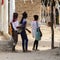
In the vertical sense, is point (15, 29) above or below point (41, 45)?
above

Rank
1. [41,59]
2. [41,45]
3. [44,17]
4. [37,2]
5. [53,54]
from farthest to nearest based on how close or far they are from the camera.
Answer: [44,17], [37,2], [41,45], [53,54], [41,59]

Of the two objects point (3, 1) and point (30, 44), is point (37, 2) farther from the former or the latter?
point (30, 44)

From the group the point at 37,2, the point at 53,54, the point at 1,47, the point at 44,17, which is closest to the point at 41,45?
the point at 1,47

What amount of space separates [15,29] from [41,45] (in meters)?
3.95

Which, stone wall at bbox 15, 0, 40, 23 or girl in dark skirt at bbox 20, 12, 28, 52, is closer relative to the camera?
girl in dark skirt at bbox 20, 12, 28, 52

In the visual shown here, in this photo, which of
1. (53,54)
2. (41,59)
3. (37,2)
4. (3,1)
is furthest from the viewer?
(37,2)

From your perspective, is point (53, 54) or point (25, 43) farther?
point (25, 43)

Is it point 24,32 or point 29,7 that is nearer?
point 24,32

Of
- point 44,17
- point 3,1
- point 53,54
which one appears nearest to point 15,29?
point 53,54

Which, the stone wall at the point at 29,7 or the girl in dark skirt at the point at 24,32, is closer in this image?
the girl in dark skirt at the point at 24,32

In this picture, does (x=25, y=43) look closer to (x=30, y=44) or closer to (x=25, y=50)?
(x=25, y=50)

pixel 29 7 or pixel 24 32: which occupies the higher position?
pixel 24 32

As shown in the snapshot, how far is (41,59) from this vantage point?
480 inches

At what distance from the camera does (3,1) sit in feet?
73.6
